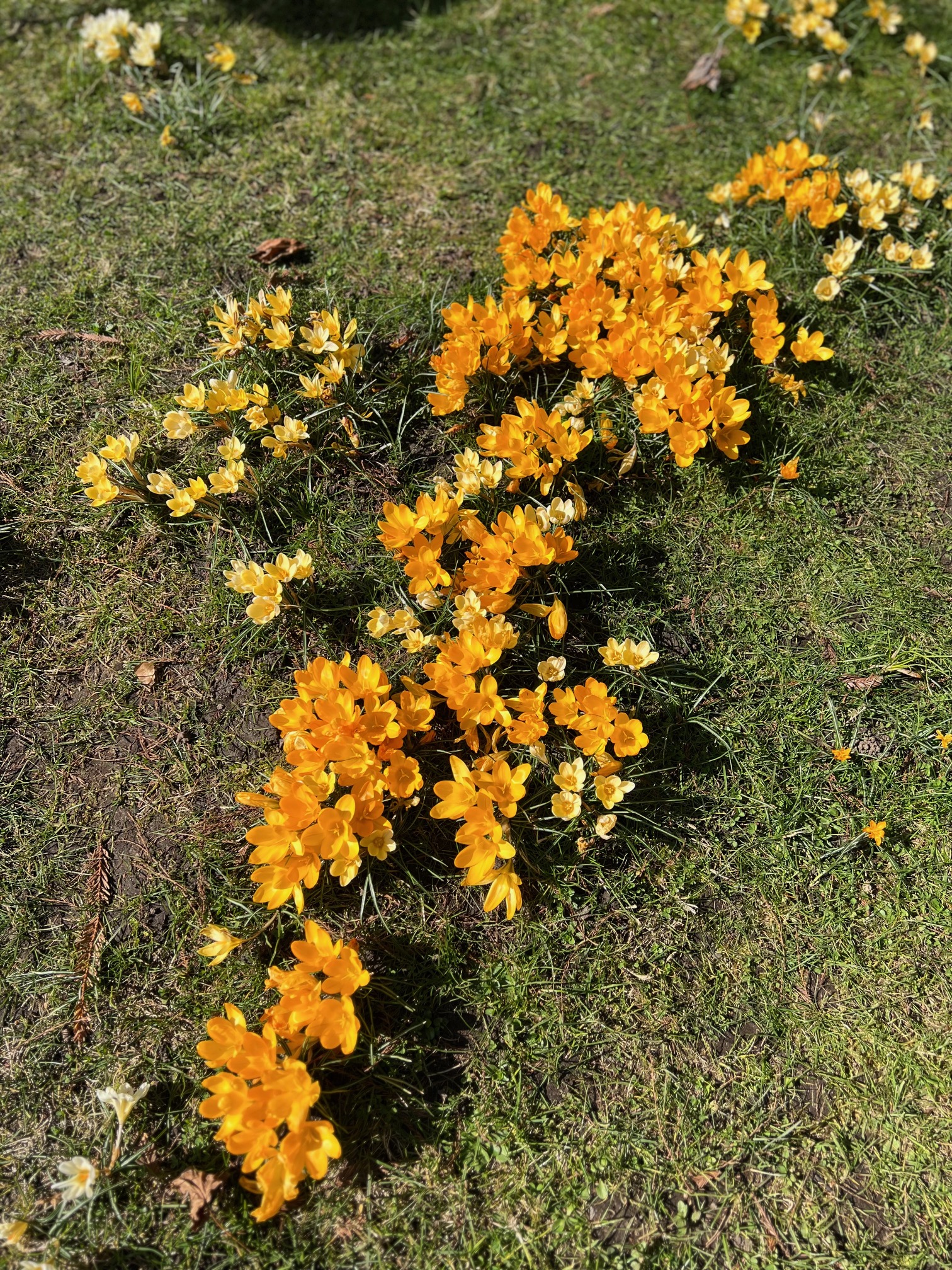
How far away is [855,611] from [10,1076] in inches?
103

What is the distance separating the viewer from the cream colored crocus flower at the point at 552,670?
2406 millimetres

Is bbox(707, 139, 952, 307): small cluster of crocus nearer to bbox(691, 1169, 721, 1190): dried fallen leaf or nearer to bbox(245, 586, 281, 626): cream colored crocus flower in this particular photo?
bbox(245, 586, 281, 626): cream colored crocus flower

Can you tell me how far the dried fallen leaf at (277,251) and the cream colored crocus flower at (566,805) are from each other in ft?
7.63

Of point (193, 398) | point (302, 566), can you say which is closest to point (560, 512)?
point (302, 566)

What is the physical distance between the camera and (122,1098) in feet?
6.54

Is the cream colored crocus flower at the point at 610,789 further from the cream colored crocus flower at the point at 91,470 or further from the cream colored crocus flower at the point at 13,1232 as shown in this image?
the cream colored crocus flower at the point at 91,470

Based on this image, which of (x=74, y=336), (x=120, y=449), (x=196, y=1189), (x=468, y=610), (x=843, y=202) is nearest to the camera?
(x=196, y=1189)

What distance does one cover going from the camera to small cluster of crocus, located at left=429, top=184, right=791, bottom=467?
8.78ft

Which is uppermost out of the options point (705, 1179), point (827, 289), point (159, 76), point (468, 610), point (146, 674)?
point (159, 76)

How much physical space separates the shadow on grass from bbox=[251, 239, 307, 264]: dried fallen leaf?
4.72 feet

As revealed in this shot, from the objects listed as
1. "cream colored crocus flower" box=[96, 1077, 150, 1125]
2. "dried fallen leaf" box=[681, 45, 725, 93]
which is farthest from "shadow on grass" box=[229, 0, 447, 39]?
"cream colored crocus flower" box=[96, 1077, 150, 1125]

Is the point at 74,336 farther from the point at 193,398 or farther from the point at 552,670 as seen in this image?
the point at 552,670

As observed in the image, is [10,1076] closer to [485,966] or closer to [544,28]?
[485,966]

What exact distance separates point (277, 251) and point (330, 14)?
1651 millimetres
